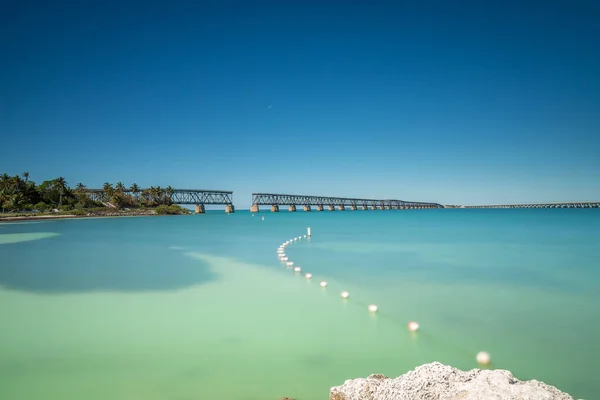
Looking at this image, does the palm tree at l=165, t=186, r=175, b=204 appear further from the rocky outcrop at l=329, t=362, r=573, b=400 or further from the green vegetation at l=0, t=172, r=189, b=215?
the rocky outcrop at l=329, t=362, r=573, b=400

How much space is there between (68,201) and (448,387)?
106264 mm

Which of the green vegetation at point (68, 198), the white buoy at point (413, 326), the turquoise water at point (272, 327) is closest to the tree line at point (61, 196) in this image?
the green vegetation at point (68, 198)

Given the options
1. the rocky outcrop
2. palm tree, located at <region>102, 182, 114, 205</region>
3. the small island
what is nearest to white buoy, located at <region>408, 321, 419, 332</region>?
the rocky outcrop

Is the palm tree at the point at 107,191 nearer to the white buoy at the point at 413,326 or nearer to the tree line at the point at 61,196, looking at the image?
the tree line at the point at 61,196

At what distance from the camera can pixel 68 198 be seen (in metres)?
94.3

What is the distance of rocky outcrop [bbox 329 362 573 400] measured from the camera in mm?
3686

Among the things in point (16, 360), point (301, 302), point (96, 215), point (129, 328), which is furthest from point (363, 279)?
point (96, 215)

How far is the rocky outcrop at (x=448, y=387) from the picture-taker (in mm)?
3686

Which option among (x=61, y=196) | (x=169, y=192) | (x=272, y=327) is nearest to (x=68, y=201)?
(x=61, y=196)

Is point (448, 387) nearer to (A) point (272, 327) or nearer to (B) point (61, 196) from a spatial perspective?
(A) point (272, 327)

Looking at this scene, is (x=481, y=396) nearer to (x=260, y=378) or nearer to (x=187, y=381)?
(x=260, y=378)

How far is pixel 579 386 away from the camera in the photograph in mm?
5871

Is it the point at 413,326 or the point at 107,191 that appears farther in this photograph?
the point at 107,191

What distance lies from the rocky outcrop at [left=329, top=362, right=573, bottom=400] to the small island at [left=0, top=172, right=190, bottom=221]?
77.8m
